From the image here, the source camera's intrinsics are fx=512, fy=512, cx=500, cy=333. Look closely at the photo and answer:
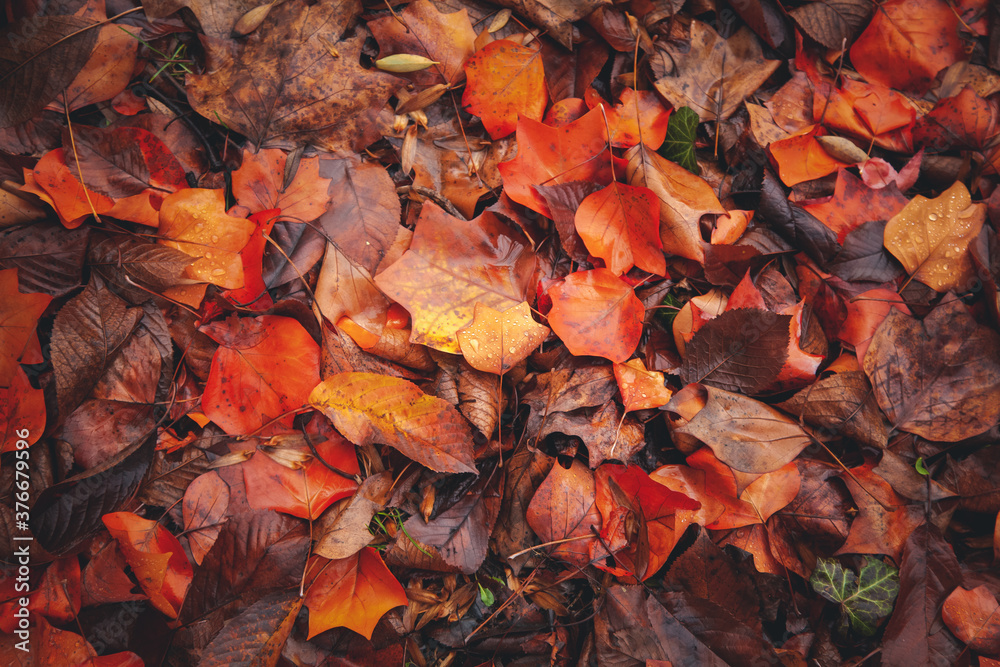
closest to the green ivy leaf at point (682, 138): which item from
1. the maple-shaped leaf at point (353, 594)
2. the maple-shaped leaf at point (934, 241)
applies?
the maple-shaped leaf at point (934, 241)

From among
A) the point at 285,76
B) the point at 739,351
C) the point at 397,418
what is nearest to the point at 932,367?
the point at 739,351

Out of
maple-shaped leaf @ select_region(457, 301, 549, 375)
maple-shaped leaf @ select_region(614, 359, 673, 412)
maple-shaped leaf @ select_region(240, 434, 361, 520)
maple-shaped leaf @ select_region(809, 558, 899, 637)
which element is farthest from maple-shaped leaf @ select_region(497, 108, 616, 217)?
maple-shaped leaf @ select_region(809, 558, 899, 637)

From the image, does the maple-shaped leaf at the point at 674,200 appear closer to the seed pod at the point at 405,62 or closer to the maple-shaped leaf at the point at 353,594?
the seed pod at the point at 405,62

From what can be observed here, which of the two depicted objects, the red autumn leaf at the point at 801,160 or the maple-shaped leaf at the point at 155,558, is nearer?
the maple-shaped leaf at the point at 155,558

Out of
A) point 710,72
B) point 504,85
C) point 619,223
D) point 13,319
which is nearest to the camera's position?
point 13,319

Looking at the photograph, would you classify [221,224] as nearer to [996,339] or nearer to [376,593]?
[376,593]

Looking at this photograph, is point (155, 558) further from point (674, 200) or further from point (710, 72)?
point (710, 72)
